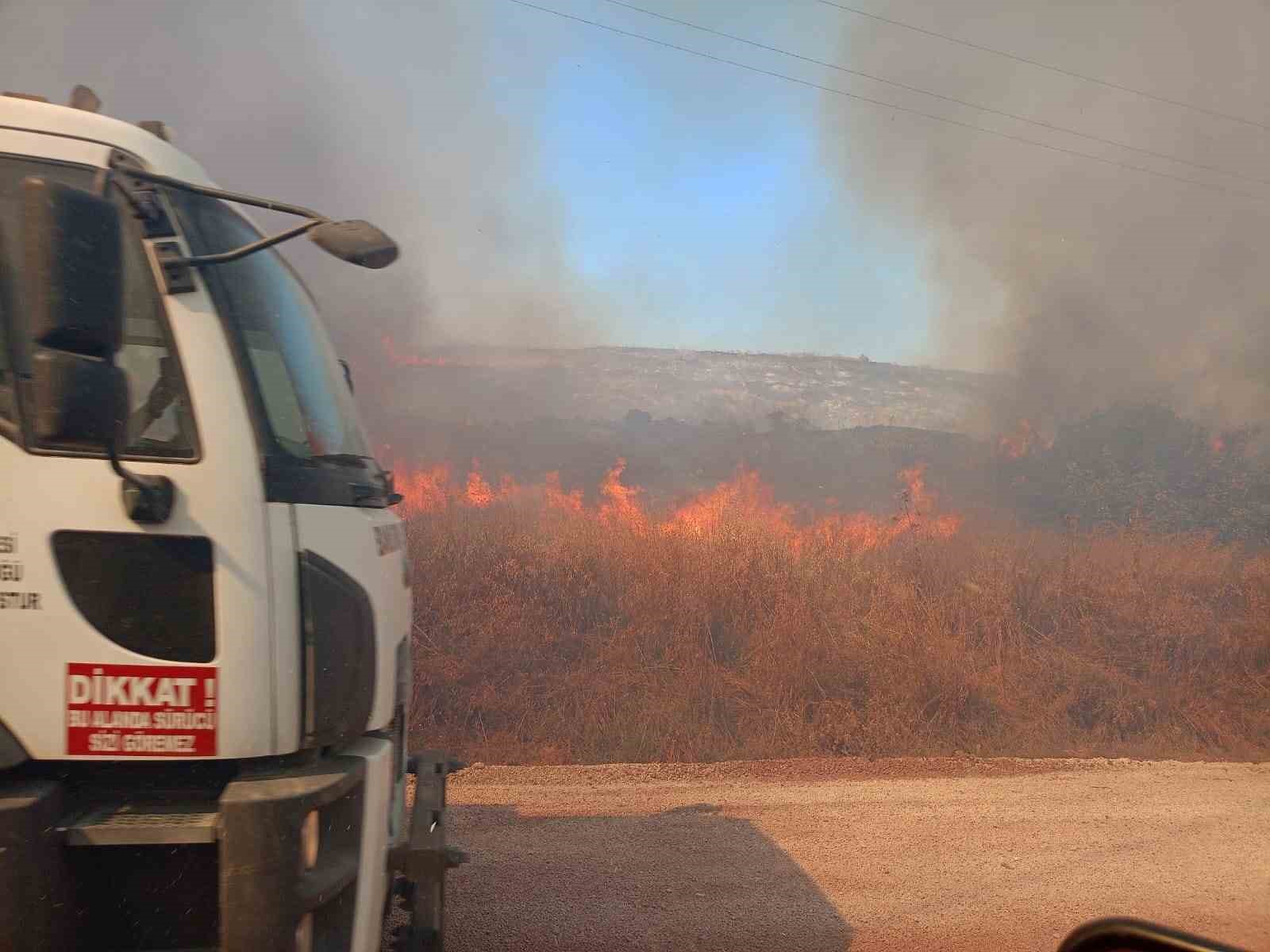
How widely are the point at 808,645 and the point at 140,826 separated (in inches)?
227

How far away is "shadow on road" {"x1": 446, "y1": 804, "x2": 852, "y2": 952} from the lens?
363 cm

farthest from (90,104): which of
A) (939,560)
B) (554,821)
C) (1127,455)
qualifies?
(1127,455)

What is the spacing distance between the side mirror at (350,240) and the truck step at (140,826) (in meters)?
1.37

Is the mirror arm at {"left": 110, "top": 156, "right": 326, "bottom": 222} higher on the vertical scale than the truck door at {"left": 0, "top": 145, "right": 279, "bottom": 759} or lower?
higher

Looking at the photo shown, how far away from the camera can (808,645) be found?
23.9 feet

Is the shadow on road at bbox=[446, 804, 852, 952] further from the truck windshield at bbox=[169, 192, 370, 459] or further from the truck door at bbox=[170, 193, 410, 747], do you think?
the truck windshield at bbox=[169, 192, 370, 459]

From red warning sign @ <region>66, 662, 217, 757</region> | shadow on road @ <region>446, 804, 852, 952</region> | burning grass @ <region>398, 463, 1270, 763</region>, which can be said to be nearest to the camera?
red warning sign @ <region>66, 662, 217, 757</region>

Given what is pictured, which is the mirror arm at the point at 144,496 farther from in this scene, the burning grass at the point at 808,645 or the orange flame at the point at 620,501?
the orange flame at the point at 620,501

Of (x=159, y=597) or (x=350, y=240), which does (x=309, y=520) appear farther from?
(x=350, y=240)

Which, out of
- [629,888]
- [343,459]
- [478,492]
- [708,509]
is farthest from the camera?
[478,492]

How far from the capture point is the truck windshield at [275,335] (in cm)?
237

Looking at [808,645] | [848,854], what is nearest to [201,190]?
[848,854]

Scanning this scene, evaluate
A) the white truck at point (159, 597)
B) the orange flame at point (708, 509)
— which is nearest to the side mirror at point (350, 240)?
the white truck at point (159, 597)

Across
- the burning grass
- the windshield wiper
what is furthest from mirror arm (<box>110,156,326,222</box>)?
the burning grass
